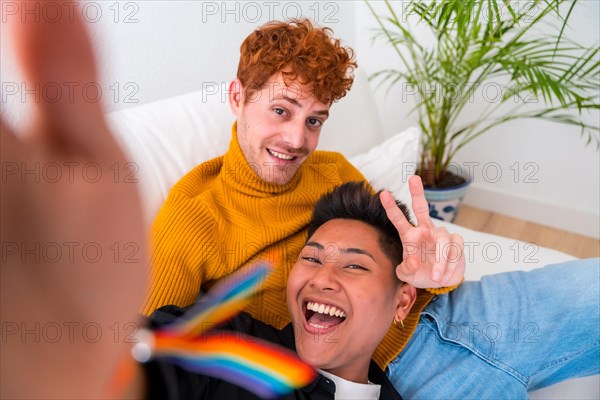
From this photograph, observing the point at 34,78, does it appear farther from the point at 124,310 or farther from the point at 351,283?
the point at 351,283

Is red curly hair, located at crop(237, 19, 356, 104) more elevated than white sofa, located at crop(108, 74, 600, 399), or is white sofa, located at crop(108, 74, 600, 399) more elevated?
red curly hair, located at crop(237, 19, 356, 104)

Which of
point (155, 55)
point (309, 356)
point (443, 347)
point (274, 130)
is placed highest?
point (155, 55)

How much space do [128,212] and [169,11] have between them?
1547mm

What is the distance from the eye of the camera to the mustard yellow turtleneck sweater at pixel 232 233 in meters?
1.13

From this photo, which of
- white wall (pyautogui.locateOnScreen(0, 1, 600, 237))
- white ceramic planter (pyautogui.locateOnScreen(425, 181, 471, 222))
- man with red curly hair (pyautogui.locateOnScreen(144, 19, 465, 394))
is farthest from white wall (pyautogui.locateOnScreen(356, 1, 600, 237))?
man with red curly hair (pyautogui.locateOnScreen(144, 19, 465, 394))

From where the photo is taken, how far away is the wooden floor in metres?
2.46

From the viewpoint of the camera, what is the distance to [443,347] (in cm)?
129

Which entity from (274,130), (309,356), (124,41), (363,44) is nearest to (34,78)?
(309,356)

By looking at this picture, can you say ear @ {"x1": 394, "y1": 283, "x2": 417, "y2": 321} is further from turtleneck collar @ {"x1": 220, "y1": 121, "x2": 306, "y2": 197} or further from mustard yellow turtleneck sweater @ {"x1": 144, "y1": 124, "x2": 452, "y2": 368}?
turtleneck collar @ {"x1": 220, "y1": 121, "x2": 306, "y2": 197}

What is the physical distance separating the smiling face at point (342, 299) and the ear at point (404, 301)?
0.06 feet

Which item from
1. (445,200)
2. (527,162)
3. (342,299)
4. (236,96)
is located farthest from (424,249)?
(527,162)

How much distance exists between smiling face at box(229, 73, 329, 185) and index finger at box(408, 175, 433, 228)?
1.02 ft

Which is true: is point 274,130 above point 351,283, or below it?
above

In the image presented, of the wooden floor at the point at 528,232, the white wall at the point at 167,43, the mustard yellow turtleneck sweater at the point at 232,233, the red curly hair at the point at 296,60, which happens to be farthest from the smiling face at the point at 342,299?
the wooden floor at the point at 528,232
